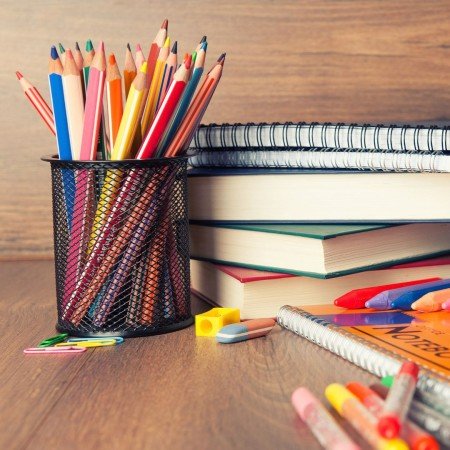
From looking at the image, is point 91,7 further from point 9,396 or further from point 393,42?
point 9,396

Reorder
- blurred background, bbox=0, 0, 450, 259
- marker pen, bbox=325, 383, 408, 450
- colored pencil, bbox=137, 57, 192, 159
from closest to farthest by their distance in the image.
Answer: marker pen, bbox=325, 383, 408, 450 → colored pencil, bbox=137, 57, 192, 159 → blurred background, bbox=0, 0, 450, 259

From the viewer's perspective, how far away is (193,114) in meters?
0.79

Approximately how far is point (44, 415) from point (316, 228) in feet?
1.16

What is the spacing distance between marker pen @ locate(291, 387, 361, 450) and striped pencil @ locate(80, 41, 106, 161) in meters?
0.30

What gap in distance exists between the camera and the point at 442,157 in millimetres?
801

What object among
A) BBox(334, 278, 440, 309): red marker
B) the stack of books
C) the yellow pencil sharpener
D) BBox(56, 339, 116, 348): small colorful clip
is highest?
the stack of books

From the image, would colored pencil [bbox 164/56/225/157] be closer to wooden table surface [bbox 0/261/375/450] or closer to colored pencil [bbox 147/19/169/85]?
colored pencil [bbox 147/19/169/85]

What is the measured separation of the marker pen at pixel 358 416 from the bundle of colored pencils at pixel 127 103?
0.29 m

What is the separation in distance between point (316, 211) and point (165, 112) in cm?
20

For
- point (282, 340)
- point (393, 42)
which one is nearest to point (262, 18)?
point (393, 42)

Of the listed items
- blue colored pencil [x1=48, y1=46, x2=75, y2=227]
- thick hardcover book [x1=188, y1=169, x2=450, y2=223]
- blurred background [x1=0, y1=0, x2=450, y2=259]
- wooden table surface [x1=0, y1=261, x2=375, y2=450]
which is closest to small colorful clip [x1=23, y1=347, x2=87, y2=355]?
wooden table surface [x1=0, y1=261, x2=375, y2=450]

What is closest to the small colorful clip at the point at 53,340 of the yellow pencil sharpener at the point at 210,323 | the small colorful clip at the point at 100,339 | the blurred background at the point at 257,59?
the small colorful clip at the point at 100,339

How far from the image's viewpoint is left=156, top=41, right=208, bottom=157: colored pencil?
0.78 m

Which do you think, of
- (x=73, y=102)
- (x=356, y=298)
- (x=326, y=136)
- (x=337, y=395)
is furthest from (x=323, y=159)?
(x=337, y=395)
